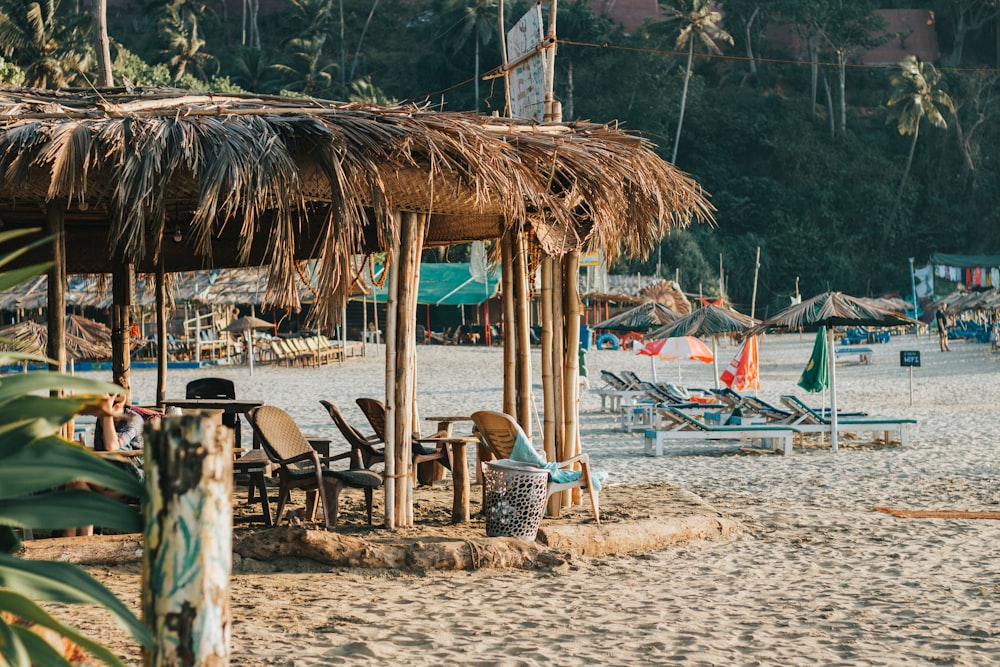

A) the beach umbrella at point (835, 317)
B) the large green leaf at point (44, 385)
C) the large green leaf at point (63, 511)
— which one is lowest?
the large green leaf at point (63, 511)

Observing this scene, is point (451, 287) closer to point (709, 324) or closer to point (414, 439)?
point (709, 324)

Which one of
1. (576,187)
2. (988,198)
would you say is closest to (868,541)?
(576,187)

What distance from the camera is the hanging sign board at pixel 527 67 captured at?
7680mm

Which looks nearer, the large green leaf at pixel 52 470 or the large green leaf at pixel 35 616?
the large green leaf at pixel 35 616

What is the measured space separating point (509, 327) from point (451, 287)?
2836cm

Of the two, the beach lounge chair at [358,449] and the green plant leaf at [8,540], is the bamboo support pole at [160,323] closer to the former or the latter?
the beach lounge chair at [358,449]

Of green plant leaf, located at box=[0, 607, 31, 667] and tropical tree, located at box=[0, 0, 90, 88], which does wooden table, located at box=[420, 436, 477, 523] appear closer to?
green plant leaf, located at box=[0, 607, 31, 667]

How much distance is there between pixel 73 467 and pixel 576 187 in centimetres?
467

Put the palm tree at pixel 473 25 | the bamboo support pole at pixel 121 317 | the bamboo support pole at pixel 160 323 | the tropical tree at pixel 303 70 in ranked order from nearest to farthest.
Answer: the bamboo support pole at pixel 121 317 → the bamboo support pole at pixel 160 323 → the tropical tree at pixel 303 70 → the palm tree at pixel 473 25

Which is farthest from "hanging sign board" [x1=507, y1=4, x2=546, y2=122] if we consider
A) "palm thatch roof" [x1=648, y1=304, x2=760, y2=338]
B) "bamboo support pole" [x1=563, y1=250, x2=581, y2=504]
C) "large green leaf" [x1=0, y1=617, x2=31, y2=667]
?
"palm thatch roof" [x1=648, y1=304, x2=760, y2=338]

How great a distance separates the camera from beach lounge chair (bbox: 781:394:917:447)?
12.0 meters

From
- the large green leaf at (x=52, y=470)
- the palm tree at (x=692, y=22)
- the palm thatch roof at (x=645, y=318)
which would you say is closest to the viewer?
the large green leaf at (x=52, y=470)

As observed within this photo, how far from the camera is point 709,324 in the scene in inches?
624

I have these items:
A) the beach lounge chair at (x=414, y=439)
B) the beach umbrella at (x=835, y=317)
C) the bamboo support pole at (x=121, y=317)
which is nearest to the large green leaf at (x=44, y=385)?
the beach lounge chair at (x=414, y=439)
